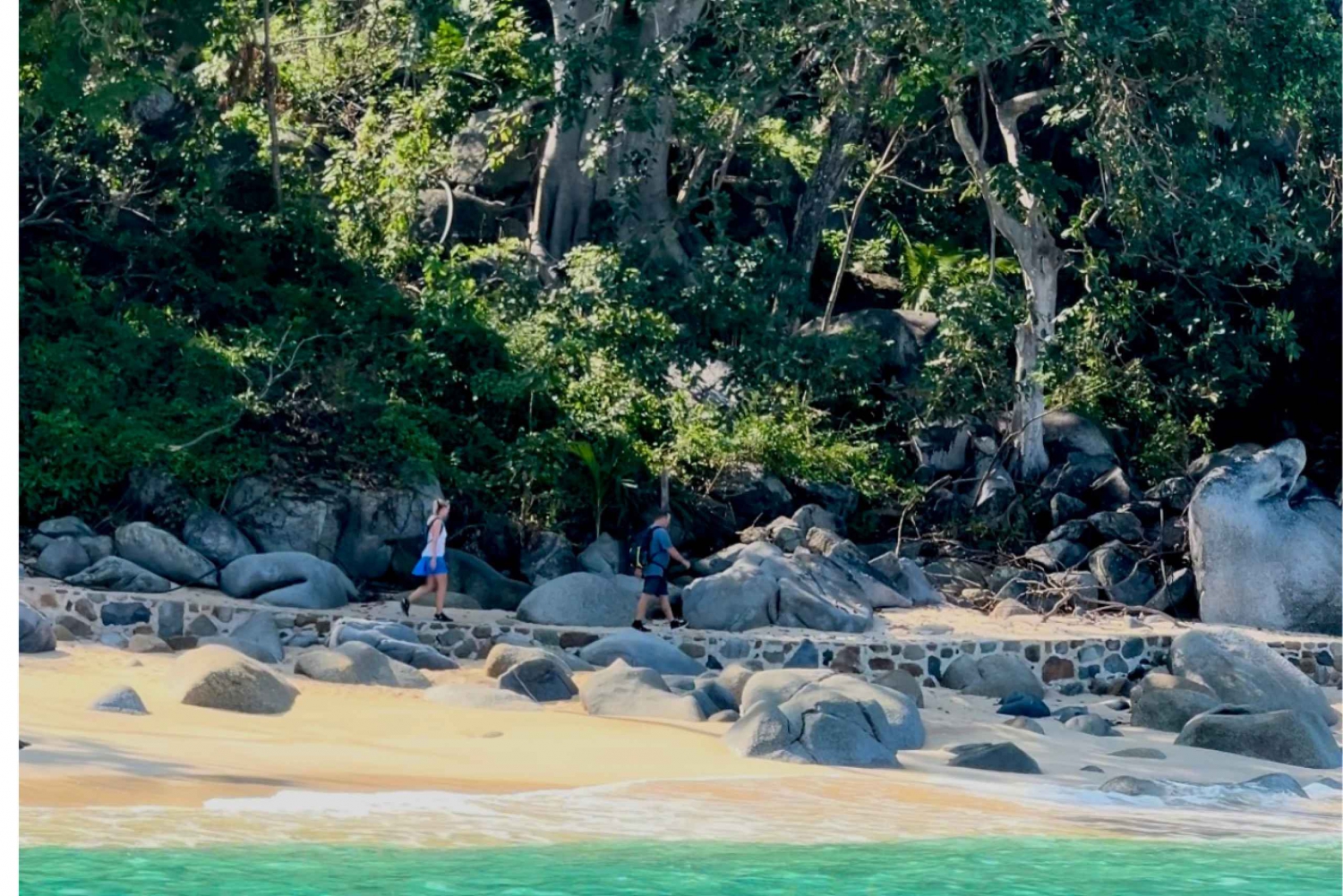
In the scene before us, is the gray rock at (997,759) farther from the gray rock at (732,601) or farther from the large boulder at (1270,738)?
the gray rock at (732,601)

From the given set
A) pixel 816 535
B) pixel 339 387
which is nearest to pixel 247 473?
pixel 339 387

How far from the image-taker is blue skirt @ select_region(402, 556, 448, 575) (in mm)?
15148

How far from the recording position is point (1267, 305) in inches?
927

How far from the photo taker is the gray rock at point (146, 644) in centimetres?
1311

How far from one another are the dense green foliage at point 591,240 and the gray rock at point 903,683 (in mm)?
5434

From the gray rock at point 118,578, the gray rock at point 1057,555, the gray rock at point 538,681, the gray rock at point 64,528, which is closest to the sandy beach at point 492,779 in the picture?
the gray rock at point 538,681

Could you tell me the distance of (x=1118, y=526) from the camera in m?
19.9

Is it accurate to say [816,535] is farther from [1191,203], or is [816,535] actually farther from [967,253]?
[967,253]

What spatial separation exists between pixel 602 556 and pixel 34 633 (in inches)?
261

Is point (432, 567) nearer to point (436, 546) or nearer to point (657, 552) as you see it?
point (436, 546)

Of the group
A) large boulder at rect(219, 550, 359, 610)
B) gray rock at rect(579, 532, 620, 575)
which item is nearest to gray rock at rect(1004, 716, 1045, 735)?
gray rock at rect(579, 532, 620, 575)

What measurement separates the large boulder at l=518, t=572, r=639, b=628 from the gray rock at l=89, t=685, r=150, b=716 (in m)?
5.30

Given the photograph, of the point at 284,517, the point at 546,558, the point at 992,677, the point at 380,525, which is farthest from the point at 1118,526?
the point at 284,517

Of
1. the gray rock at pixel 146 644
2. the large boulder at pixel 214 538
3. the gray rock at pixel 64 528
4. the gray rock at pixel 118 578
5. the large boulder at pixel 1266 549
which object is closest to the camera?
the gray rock at pixel 146 644
